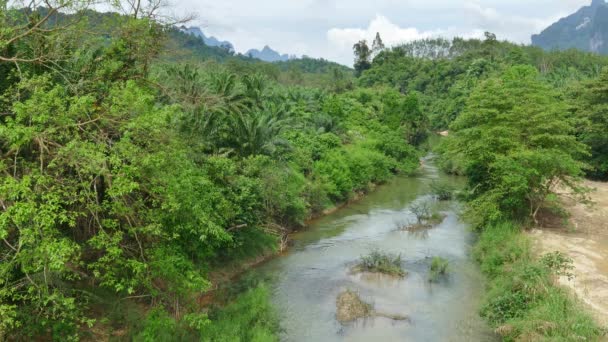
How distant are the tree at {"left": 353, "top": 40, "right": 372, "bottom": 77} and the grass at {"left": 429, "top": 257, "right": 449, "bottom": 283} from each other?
85978 millimetres

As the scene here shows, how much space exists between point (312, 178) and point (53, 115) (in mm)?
19942

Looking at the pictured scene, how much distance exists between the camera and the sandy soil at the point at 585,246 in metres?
13.8

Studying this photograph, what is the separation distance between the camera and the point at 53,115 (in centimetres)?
947

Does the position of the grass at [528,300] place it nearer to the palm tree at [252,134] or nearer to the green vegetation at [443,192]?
the palm tree at [252,134]

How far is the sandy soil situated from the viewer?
13.8 meters

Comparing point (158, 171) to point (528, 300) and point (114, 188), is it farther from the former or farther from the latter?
point (528, 300)

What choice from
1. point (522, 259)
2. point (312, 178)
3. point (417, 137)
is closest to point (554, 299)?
point (522, 259)

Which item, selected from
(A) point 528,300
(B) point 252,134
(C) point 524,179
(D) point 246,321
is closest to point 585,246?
(C) point 524,179

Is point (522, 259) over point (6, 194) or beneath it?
beneath

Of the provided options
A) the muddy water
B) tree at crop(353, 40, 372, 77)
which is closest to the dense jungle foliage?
the muddy water

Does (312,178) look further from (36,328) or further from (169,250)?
(36,328)

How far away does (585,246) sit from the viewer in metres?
18.2

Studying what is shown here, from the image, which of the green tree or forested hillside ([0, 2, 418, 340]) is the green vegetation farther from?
forested hillside ([0, 2, 418, 340])

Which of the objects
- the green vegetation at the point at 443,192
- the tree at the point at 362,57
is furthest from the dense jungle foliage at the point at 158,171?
the tree at the point at 362,57
